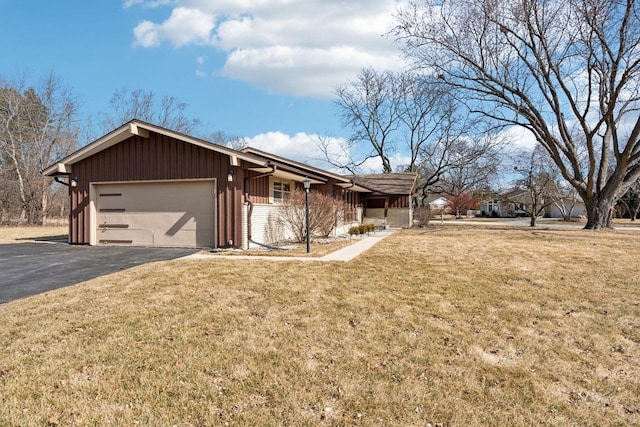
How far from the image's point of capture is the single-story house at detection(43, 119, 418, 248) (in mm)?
10977

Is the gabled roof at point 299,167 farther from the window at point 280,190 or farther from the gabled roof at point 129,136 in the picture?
the gabled roof at point 129,136

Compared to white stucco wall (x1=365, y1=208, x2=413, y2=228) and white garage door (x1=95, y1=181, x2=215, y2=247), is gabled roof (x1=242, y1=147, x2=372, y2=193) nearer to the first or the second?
white garage door (x1=95, y1=181, x2=215, y2=247)

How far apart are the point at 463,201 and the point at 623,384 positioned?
47.7 meters

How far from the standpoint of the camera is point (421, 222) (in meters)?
24.9

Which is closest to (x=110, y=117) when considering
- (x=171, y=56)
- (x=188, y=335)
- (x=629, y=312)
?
(x=171, y=56)

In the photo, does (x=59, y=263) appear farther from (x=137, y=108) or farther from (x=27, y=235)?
(x=137, y=108)

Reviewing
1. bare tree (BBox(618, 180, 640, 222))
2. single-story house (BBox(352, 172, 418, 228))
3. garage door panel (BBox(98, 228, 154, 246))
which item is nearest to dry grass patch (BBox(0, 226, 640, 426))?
garage door panel (BBox(98, 228, 154, 246))

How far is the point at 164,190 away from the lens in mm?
11719

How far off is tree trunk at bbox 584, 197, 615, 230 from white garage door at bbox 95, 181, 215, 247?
1982 cm

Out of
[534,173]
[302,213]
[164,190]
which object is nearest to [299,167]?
[302,213]

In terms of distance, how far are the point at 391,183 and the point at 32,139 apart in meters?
29.2

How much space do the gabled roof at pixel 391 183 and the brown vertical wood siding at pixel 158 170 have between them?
1440 cm

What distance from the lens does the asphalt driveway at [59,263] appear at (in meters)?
6.33

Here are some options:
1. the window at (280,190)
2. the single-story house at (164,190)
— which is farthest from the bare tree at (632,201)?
the single-story house at (164,190)
